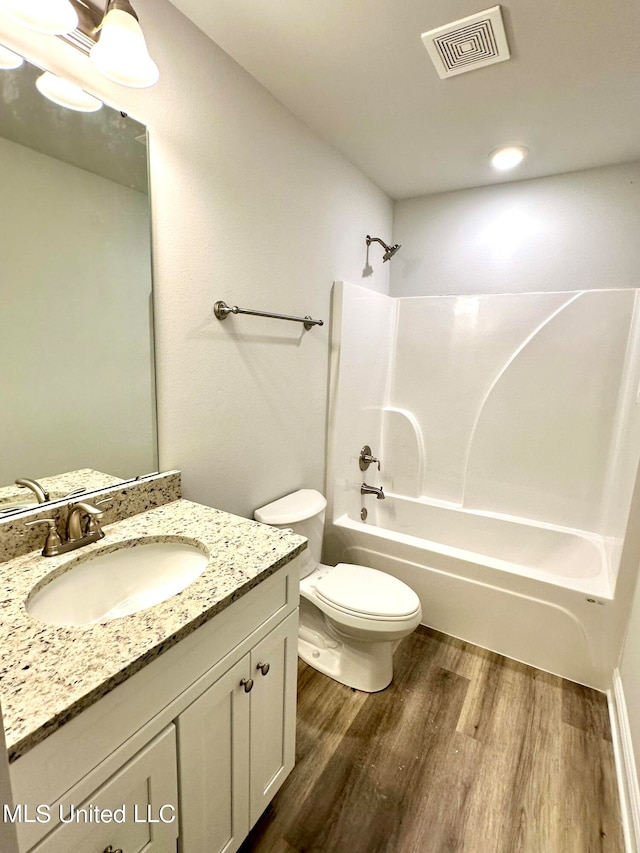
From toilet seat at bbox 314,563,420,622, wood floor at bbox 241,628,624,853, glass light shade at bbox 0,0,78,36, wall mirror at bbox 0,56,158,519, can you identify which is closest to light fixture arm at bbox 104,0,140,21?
glass light shade at bbox 0,0,78,36

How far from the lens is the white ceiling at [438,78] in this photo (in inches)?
48.6

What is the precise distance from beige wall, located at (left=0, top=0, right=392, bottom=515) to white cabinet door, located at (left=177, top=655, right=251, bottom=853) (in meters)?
0.72

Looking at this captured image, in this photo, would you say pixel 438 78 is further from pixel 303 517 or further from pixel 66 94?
pixel 303 517

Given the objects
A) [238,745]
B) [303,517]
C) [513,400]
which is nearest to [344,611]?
[303,517]

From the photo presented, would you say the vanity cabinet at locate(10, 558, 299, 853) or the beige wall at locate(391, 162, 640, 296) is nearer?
the vanity cabinet at locate(10, 558, 299, 853)

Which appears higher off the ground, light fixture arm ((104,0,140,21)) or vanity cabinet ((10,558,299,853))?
light fixture arm ((104,0,140,21))

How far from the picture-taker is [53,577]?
97 cm

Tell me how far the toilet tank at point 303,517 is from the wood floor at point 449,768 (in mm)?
530

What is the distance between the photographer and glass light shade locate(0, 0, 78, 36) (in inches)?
30.6

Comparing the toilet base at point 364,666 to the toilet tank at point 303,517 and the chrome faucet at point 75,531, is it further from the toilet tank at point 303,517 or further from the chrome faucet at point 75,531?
the chrome faucet at point 75,531

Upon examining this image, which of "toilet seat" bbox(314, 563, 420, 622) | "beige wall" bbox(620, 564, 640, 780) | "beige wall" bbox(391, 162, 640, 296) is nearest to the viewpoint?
"beige wall" bbox(620, 564, 640, 780)

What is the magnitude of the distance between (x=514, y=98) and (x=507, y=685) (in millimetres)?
2478

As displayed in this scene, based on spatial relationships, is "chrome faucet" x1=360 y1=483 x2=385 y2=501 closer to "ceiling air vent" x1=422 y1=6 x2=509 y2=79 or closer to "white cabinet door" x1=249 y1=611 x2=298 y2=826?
"white cabinet door" x1=249 y1=611 x2=298 y2=826

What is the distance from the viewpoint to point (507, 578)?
1909 millimetres
